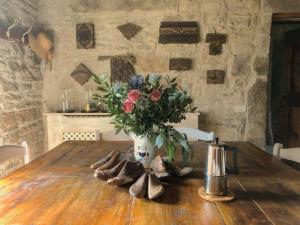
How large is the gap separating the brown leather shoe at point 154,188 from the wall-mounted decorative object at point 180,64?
7.91 ft

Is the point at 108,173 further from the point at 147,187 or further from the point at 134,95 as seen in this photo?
the point at 134,95

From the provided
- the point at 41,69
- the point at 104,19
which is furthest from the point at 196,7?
the point at 41,69

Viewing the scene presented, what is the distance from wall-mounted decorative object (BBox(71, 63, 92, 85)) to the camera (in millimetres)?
3418

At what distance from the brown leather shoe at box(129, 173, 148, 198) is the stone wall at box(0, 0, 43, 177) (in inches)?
72.8

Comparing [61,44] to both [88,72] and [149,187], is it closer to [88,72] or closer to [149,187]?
[88,72]

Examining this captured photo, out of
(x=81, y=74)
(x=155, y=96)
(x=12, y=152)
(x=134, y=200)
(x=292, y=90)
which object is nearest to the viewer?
(x=134, y=200)

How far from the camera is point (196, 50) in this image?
336 centimetres

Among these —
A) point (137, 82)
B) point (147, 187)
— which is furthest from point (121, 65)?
point (147, 187)

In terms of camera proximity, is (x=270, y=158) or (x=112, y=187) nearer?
(x=112, y=187)

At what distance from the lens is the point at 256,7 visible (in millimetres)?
3287

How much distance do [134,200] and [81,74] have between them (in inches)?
104

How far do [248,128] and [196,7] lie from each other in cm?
159

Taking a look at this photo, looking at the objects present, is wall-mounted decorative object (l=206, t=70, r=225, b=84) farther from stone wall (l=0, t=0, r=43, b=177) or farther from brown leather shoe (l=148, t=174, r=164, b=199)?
brown leather shoe (l=148, t=174, r=164, b=199)

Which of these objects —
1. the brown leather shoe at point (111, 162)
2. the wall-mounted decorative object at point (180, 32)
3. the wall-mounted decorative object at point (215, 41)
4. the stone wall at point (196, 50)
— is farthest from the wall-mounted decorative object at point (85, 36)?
the brown leather shoe at point (111, 162)
